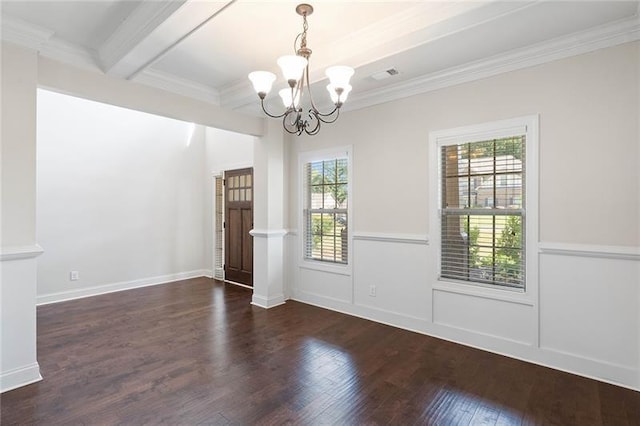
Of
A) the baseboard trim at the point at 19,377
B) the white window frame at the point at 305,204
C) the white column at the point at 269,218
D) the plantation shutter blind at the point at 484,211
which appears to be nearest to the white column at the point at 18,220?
the baseboard trim at the point at 19,377

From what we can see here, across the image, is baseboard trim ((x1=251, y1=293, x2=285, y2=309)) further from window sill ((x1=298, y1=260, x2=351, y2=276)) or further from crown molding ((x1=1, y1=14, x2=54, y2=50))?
crown molding ((x1=1, y1=14, x2=54, y2=50))

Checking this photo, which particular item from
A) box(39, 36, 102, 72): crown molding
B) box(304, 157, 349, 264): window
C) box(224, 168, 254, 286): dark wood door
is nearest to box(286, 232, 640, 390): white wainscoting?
box(304, 157, 349, 264): window

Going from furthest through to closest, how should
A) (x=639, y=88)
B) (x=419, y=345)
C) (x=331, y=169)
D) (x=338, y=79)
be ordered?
(x=331, y=169), (x=419, y=345), (x=639, y=88), (x=338, y=79)

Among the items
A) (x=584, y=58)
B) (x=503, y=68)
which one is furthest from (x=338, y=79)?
(x=584, y=58)

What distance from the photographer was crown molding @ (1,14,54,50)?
2.49 meters

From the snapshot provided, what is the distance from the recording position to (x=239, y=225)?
592 cm

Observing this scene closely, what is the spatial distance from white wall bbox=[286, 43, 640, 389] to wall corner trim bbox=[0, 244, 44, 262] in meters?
3.27

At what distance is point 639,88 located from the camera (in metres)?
2.43

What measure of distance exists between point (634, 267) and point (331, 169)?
10.3ft

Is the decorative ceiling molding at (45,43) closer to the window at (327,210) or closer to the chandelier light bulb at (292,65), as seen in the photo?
the chandelier light bulb at (292,65)

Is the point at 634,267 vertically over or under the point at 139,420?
over

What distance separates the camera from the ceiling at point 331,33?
89.6 inches

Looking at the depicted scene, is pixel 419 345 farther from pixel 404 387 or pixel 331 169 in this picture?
pixel 331 169

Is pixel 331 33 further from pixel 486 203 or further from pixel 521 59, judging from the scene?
pixel 486 203
